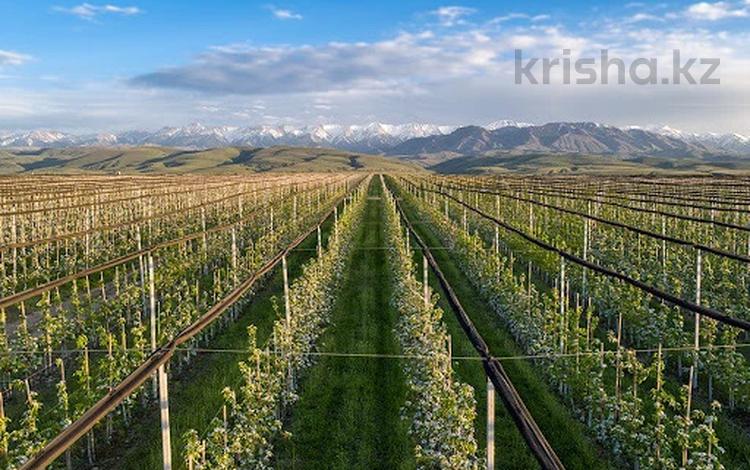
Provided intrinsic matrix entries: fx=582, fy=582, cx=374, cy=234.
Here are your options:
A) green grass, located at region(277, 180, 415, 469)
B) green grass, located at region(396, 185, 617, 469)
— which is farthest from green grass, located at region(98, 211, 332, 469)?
green grass, located at region(396, 185, 617, 469)

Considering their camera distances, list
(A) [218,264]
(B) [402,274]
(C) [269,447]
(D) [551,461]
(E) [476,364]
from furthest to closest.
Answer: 1. (A) [218,264]
2. (B) [402,274]
3. (E) [476,364]
4. (C) [269,447]
5. (D) [551,461]

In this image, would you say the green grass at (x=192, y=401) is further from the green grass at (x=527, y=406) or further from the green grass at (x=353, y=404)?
the green grass at (x=527, y=406)

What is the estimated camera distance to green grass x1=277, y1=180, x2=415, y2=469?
8.31 metres

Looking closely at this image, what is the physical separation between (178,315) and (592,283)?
10.3 metres

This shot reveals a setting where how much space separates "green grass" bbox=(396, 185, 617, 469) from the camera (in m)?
8.23

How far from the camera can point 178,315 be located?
523 inches

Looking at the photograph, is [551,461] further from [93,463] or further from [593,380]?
[93,463]

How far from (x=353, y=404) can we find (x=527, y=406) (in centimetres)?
293

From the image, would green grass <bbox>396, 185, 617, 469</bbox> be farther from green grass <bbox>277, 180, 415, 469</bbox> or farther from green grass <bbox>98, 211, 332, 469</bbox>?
green grass <bbox>98, 211, 332, 469</bbox>

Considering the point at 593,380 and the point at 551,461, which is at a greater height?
the point at 551,461

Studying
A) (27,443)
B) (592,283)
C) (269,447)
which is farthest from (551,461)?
(592,283)

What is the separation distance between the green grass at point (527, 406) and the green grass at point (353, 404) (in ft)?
4.55

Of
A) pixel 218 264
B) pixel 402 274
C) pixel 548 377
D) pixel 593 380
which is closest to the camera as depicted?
pixel 593 380

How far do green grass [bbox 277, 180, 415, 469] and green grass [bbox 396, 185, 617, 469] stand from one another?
139cm
